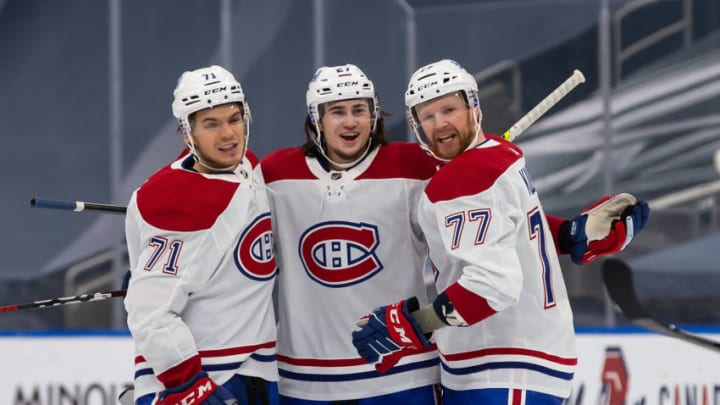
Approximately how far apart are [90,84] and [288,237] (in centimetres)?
480

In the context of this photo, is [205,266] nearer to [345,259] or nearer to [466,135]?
[345,259]

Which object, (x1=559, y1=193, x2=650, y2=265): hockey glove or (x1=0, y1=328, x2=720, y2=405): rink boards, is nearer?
A: (x1=559, y1=193, x2=650, y2=265): hockey glove

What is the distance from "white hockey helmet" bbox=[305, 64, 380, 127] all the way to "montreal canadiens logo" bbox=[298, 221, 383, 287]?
0.77 ft

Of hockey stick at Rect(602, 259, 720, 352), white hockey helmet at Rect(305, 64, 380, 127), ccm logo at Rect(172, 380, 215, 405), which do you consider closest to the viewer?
ccm logo at Rect(172, 380, 215, 405)

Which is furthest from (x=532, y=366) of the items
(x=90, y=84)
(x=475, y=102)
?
(x=90, y=84)

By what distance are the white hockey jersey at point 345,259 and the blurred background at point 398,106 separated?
3158mm

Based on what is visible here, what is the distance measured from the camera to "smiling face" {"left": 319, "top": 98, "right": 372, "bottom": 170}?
89.4 inches

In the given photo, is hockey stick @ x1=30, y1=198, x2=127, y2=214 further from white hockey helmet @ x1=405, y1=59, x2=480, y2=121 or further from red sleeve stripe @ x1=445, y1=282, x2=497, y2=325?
red sleeve stripe @ x1=445, y1=282, x2=497, y2=325

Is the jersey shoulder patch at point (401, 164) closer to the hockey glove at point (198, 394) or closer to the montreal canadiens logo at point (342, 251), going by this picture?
the montreal canadiens logo at point (342, 251)

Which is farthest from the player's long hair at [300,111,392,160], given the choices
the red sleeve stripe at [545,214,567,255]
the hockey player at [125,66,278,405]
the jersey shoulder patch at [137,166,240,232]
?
the red sleeve stripe at [545,214,567,255]

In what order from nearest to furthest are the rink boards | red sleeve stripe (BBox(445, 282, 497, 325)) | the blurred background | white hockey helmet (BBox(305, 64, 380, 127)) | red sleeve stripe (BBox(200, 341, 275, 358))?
1. red sleeve stripe (BBox(445, 282, 497, 325))
2. red sleeve stripe (BBox(200, 341, 275, 358))
3. white hockey helmet (BBox(305, 64, 380, 127))
4. the rink boards
5. the blurred background

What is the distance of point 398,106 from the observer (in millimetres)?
5883

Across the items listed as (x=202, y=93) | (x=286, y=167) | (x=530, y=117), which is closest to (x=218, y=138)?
(x=202, y=93)

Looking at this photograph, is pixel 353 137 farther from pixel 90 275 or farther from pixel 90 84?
pixel 90 84
